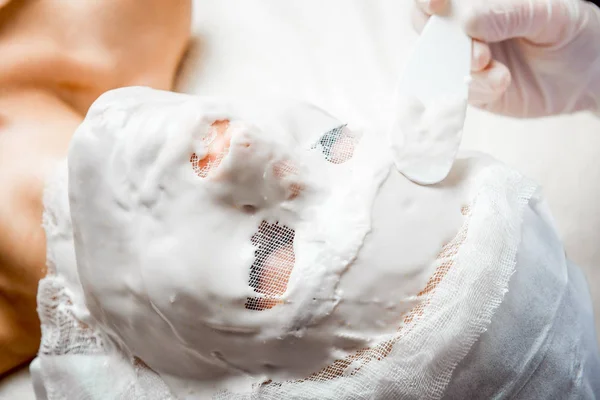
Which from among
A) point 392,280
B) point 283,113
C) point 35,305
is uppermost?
point 283,113

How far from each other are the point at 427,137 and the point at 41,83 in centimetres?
63

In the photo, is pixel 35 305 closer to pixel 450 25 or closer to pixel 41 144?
pixel 41 144

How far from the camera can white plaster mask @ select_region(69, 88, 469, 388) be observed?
1.86 feet

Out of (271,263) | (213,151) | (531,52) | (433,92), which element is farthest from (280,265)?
(531,52)

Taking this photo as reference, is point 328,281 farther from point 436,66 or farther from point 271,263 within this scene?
point 436,66

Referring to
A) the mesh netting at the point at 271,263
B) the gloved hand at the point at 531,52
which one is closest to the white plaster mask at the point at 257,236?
the mesh netting at the point at 271,263

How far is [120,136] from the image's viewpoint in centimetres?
62

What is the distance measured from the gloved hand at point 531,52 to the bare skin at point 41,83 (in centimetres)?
47

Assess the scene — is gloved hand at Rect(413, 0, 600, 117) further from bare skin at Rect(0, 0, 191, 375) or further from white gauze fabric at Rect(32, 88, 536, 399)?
bare skin at Rect(0, 0, 191, 375)

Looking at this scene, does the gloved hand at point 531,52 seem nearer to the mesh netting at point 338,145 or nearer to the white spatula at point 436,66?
the white spatula at point 436,66

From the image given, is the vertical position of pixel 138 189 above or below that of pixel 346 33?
above

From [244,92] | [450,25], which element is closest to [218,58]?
[244,92]

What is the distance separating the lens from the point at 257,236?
1.90ft

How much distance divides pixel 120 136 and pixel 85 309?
0.27m
